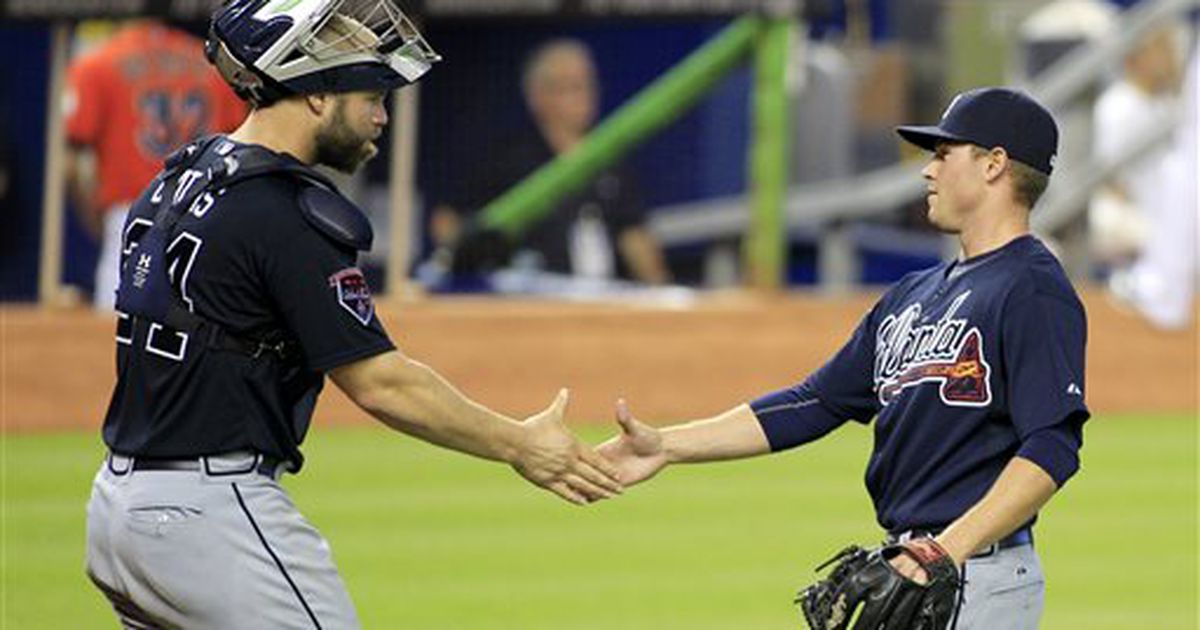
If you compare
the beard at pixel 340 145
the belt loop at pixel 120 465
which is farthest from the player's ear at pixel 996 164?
the belt loop at pixel 120 465

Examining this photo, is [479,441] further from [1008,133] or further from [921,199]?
[921,199]

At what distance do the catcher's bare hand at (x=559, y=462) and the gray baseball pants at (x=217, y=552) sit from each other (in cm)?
58

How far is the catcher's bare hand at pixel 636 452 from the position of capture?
630cm

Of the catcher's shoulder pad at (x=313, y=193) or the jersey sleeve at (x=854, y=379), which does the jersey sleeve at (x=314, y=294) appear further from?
the jersey sleeve at (x=854, y=379)

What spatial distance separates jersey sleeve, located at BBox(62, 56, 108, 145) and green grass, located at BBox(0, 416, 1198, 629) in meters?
1.77

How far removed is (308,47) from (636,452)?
1.47 metres

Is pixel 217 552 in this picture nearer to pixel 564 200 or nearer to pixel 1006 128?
pixel 1006 128

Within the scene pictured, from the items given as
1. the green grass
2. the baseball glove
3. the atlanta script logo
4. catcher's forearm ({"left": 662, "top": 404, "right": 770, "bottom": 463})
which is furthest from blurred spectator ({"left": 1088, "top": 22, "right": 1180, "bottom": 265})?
the baseball glove

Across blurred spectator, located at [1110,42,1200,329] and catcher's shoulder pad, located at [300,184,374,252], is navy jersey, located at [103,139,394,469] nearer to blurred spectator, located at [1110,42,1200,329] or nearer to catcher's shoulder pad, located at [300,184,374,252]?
catcher's shoulder pad, located at [300,184,374,252]

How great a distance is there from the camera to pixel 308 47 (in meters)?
5.38

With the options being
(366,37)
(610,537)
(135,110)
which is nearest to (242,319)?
(366,37)

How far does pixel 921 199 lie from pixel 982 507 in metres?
12.7

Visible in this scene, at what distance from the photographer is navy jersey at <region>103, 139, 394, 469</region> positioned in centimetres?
522

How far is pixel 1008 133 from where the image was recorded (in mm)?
5754
